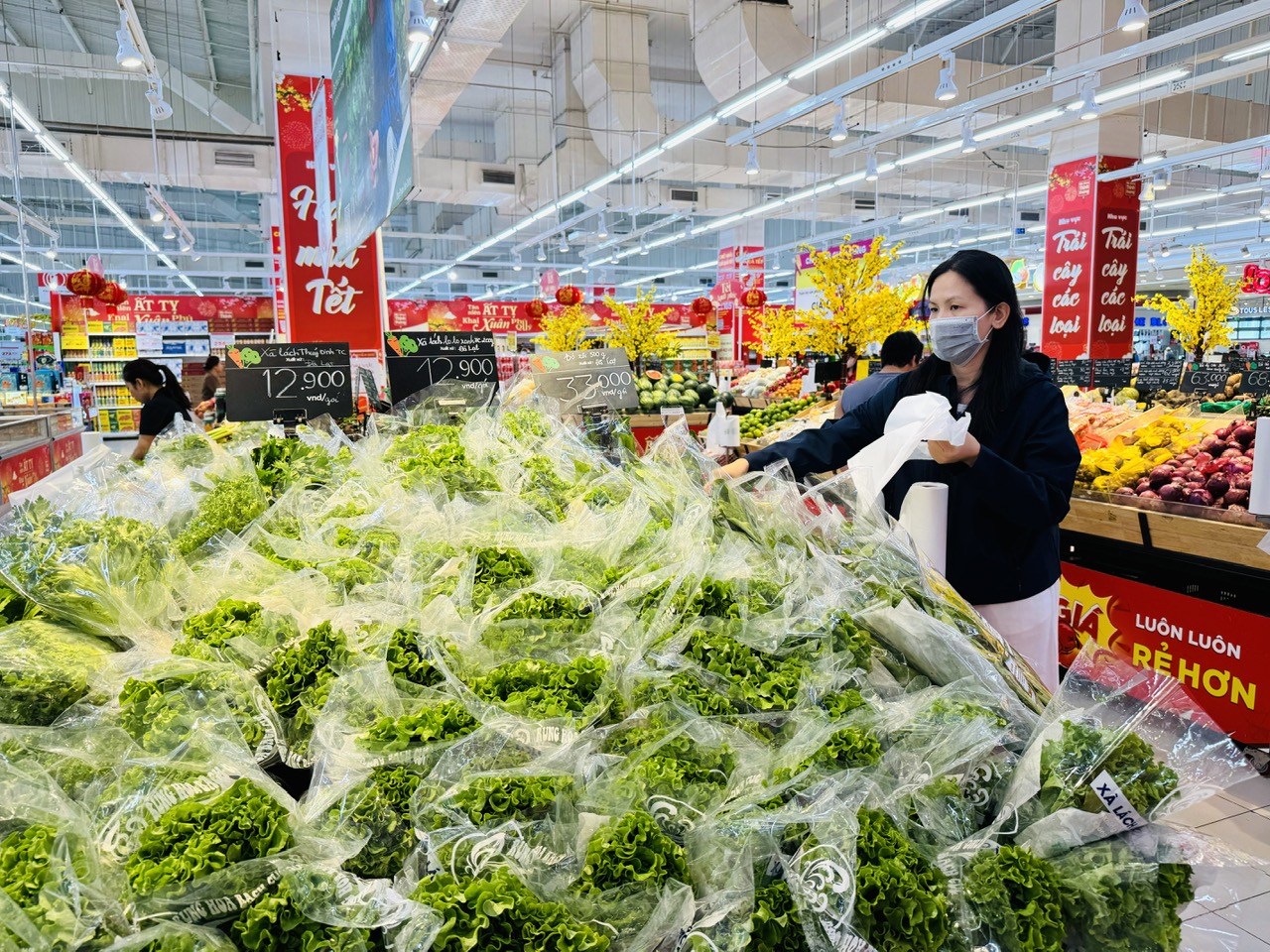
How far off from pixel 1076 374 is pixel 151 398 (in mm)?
9180

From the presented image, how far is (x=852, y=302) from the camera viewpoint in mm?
7434

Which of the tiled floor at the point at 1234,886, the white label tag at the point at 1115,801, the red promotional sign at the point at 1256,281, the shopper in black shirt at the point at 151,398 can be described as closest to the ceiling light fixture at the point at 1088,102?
the tiled floor at the point at 1234,886

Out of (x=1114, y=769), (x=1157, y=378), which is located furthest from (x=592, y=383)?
(x=1157, y=378)

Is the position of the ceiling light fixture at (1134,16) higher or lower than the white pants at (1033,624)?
higher

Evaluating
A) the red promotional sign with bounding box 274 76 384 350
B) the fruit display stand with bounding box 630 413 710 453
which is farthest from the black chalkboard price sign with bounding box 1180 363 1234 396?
the red promotional sign with bounding box 274 76 384 350

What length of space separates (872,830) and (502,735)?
0.41 meters

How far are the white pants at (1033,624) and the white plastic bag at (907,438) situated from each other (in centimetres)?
68

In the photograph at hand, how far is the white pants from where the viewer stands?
238cm

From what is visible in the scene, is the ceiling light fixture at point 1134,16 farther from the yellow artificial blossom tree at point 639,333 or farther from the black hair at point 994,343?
the yellow artificial blossom tree at point 639,333

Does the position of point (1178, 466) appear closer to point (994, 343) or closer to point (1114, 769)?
point (994, 343)

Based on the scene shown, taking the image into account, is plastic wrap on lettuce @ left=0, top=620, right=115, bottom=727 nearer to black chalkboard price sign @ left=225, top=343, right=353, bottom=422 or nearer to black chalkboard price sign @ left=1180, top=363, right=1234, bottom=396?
black chalkboard price sign @ left=225, top=343, right=353, bottom=422


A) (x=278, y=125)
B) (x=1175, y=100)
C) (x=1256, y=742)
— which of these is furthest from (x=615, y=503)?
(x=1175, y=100)

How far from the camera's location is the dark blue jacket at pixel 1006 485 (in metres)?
2.08

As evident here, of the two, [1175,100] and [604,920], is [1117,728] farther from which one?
[1175,100]
